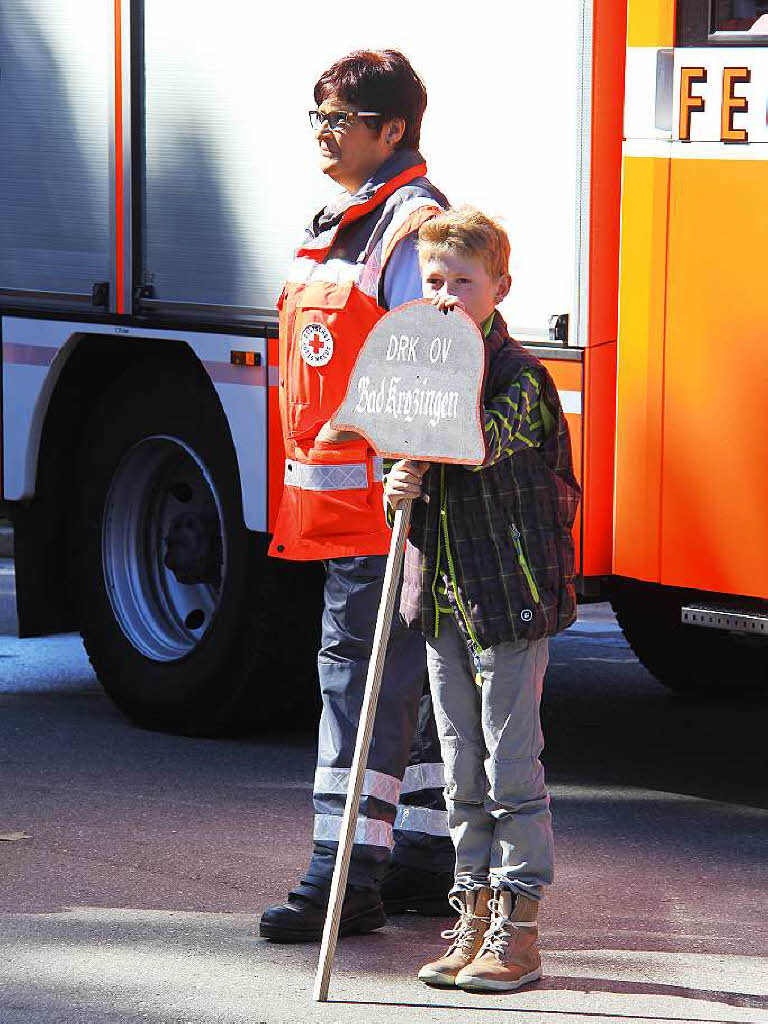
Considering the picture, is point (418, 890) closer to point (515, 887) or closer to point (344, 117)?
point (515, 887)

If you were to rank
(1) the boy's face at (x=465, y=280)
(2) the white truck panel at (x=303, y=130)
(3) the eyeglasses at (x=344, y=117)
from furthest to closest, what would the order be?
(2) the white truck panel at (x=303, y=130), (3) the eyeglasses at (x=344, y=117), (1) the boy's face at (x=465, y=280)

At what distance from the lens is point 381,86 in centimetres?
504

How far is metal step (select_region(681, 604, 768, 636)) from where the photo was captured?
573 cm

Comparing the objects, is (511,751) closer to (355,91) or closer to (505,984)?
(505,984)

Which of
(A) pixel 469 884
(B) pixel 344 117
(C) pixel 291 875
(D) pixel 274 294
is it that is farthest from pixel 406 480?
(D) pixel 274 294

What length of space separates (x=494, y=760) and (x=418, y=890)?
2.43 ft

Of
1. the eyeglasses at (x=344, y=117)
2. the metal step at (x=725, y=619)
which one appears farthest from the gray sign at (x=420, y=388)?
the metal step at (x=725, y=619)

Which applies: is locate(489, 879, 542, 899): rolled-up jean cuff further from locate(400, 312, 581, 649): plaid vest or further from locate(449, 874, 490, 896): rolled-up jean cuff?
locate(400, 312, 581, 649): plaid vest

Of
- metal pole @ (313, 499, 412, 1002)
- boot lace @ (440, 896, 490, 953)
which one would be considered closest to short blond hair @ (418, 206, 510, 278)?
metal pole @ (313, 499, 412, 1002)

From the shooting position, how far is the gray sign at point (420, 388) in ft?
14.6

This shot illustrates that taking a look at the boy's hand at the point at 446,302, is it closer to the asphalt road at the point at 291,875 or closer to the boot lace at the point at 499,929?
the boot lace at the point at 499,929

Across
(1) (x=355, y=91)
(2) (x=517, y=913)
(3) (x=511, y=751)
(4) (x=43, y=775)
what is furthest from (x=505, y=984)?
(4) (x=43, y=775)

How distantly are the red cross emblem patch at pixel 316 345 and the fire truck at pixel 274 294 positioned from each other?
3.86 ft

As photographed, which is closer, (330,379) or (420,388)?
(420,388)
